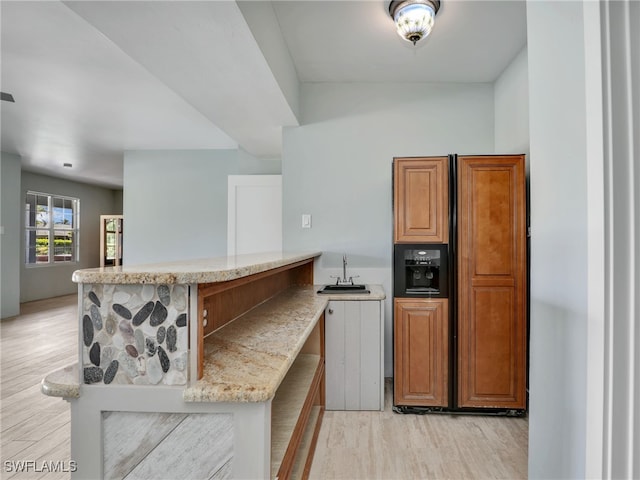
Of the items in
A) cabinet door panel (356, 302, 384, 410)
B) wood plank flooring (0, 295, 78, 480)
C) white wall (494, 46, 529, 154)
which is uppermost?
white wall (494, 46, 529, 154)

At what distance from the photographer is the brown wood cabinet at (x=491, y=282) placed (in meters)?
2.52

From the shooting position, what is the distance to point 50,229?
7.76 meters

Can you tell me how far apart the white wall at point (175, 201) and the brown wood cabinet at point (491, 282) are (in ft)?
12.6

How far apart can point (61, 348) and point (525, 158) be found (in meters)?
5.02

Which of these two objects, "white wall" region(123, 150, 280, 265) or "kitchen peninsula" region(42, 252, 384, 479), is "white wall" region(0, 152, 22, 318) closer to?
"white wall" region(123, 150, 280, 265)

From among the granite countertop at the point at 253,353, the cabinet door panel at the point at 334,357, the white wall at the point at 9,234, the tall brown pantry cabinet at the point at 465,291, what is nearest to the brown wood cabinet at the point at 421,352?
the tall brown pantry cabinet at the point at 465,291

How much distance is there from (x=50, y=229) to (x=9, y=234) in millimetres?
2214

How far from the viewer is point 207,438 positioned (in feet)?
3.28

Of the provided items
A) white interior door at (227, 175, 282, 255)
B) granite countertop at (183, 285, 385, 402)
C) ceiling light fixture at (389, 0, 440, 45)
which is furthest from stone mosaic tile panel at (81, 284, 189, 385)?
white interior door at (227, 175, 282, 255)

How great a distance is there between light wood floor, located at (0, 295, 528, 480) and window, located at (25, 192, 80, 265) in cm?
547

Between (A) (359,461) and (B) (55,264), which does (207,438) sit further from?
(B) (55,264)

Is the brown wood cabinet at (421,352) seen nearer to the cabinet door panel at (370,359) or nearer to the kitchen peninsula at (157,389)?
the cabinet door panel at (370,359)

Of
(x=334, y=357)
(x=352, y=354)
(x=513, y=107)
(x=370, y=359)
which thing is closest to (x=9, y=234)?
(x=334, y=357)

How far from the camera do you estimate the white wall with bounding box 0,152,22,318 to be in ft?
18.4
